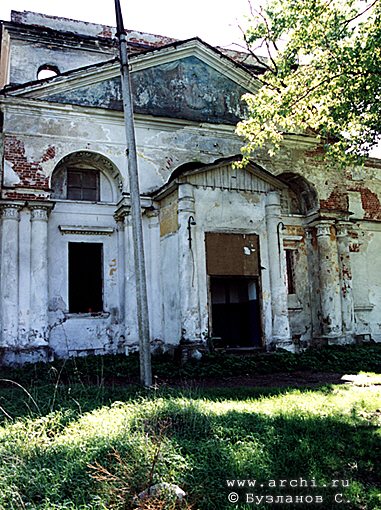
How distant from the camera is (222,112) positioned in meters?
15.2

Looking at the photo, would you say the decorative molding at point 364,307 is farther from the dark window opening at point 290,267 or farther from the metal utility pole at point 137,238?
the metal utility pole at point 137,238

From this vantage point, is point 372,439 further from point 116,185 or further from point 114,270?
point 116,185

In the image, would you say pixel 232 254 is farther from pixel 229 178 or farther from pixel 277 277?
pixel 229 178

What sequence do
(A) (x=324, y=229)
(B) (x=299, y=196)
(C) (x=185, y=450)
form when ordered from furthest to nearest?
(B) (x=299, y=196) → (A) (x=324, y=229) → (C) (x=185, y=450)

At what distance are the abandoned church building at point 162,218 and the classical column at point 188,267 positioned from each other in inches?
1.1

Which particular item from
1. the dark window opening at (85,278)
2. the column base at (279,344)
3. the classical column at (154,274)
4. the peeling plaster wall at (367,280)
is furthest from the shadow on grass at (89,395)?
the peeling plaster wall at (367,280)

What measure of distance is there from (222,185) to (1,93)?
612 cm

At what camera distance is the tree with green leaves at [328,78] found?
9.79 m

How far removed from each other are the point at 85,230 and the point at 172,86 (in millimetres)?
5160

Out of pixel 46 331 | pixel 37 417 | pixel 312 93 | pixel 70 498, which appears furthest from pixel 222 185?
pixel 70 498

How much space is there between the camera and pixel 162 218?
1346 cm

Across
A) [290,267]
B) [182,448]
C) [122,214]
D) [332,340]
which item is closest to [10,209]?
[122,214]

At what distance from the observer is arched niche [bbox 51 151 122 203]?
536 inches

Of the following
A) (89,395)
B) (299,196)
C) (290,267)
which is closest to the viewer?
(89,395)
